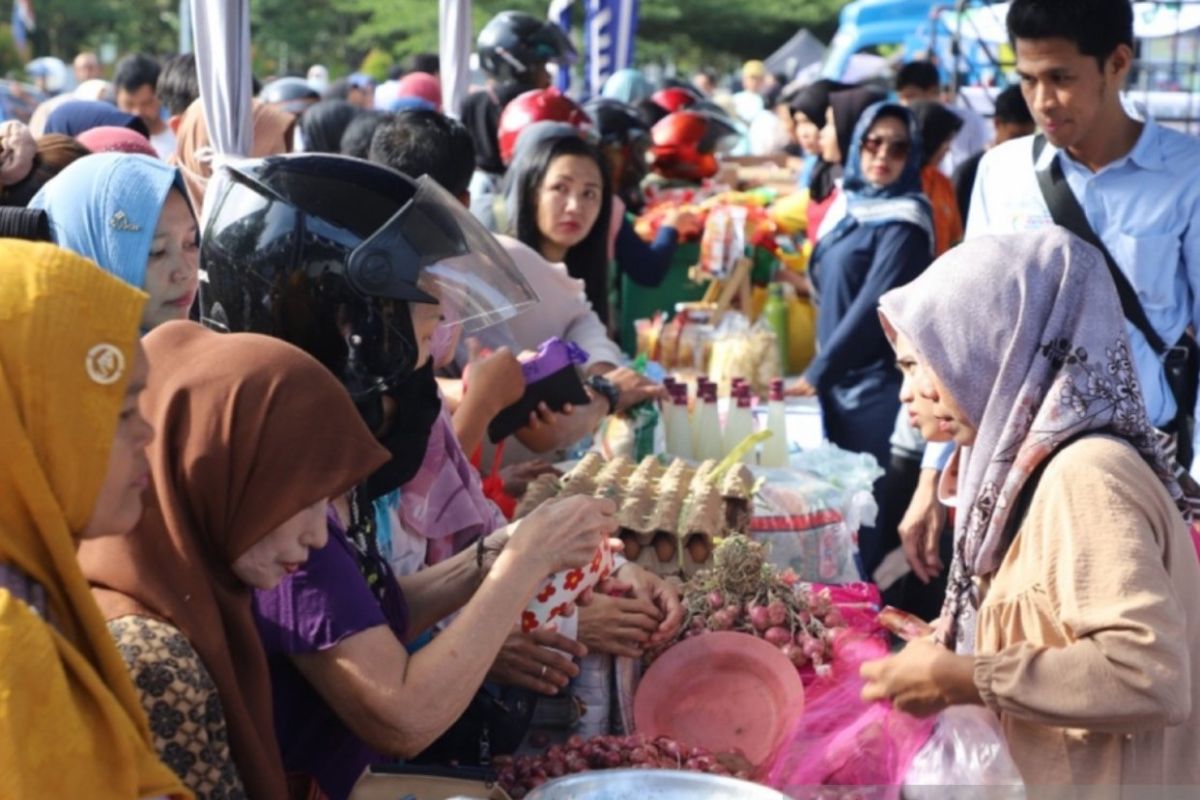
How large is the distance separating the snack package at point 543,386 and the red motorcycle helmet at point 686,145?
648 centimetres

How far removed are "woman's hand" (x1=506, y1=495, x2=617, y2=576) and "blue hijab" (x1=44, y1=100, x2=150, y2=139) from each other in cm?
371

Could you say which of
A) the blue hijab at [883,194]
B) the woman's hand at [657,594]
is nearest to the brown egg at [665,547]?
the woman's hand at [657,594]

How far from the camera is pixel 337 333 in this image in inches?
92.4

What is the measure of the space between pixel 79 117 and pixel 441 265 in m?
3.60

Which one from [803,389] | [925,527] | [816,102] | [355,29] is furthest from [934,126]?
[355,29]

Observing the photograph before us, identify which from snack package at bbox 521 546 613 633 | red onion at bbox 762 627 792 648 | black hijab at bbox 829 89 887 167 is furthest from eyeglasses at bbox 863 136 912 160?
snack package at bbox 521 546 613 633

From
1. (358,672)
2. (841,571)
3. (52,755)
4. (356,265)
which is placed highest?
(356,265)

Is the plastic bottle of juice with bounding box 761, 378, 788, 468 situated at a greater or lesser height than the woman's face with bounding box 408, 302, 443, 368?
lesser

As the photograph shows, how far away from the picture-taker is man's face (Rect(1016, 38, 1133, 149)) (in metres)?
3.49

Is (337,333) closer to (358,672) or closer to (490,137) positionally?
(358,672)

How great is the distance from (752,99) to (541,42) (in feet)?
30.3

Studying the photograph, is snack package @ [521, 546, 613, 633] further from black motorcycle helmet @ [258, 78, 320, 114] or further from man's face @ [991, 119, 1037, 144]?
black motorcycle helmet @ [258, 78, 320, 114]

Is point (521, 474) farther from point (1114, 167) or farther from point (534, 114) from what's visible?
point (534, 114)

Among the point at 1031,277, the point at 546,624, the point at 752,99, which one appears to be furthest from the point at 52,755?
the point at 752,99
